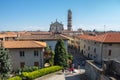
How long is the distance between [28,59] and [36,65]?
6.34 ft

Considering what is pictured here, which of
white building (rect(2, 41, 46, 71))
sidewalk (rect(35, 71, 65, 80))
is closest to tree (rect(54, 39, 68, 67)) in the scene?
sidewalk (rect(35, 71, 65, 80))

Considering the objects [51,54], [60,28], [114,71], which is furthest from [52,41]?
[60,28]

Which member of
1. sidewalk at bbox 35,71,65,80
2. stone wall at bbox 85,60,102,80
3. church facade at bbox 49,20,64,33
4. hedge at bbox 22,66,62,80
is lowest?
sidewalk at bbox 35,71,65,80

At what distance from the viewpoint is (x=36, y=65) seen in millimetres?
37656

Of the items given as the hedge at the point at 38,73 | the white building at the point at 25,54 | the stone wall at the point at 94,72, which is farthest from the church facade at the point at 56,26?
the stone wall at the point at 94,72

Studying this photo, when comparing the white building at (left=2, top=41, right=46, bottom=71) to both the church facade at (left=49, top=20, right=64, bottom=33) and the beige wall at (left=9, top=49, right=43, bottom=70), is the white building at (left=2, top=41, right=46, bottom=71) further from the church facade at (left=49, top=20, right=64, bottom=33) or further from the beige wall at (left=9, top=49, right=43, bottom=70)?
the church facade at (left=49, top=20, right=64, bottom=33)

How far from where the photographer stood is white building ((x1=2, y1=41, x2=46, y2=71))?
3659 centimetres

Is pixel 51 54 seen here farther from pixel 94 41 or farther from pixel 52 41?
pixel 94 41

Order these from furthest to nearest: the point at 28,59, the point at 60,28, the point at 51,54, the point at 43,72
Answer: the point at 60,28 → the point at 51,54 → the point at 28,59 → the point at 43,72

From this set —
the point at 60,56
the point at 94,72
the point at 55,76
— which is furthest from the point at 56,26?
the point at 94,72

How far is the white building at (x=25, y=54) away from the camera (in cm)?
3659

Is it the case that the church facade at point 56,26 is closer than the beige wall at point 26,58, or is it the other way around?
the beige wall at point 26,58

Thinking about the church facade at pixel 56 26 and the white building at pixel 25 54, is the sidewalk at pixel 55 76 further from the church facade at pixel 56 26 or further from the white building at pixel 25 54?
the church facade at pixel 56 26

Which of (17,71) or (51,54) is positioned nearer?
(17,71)
